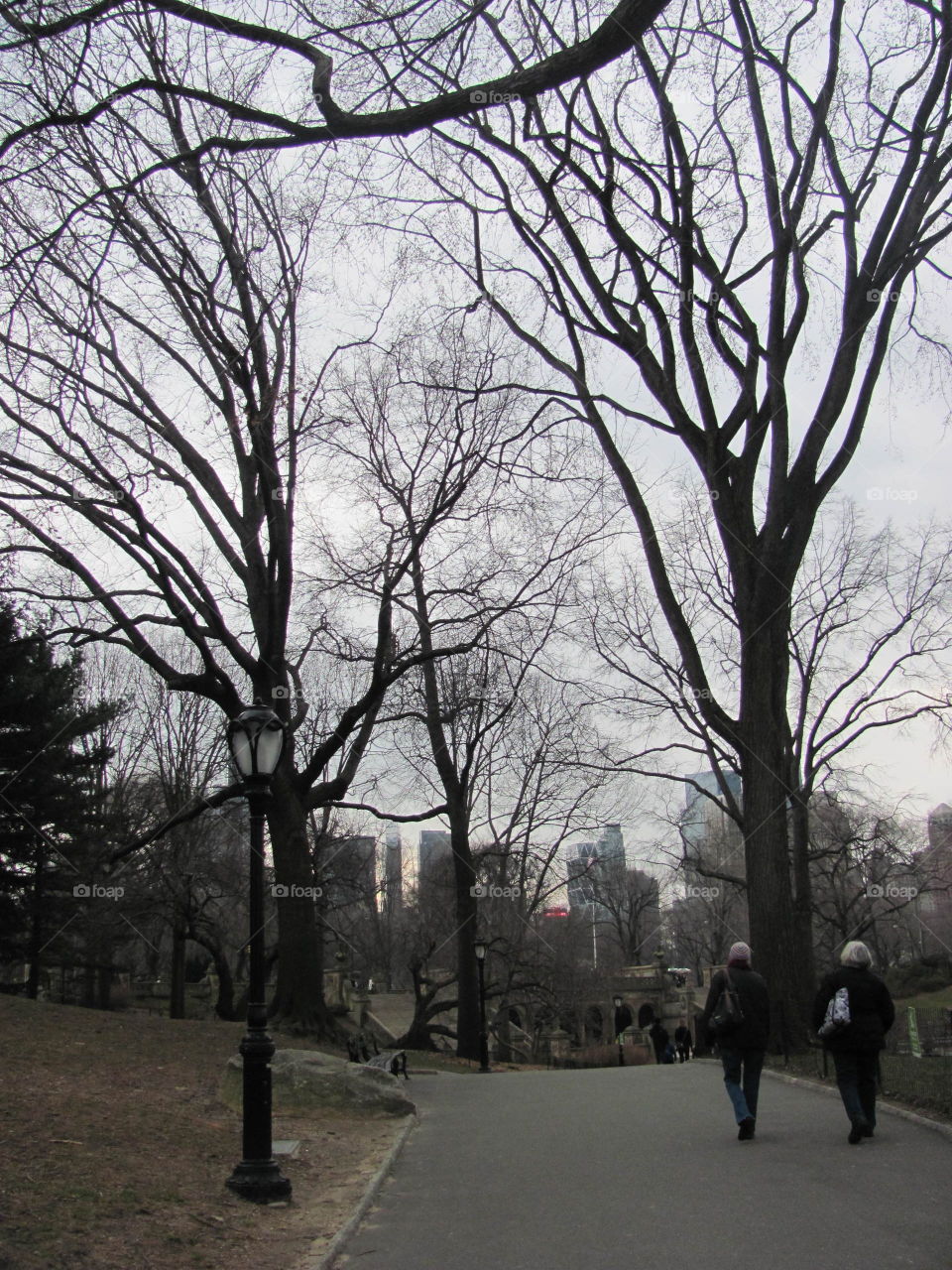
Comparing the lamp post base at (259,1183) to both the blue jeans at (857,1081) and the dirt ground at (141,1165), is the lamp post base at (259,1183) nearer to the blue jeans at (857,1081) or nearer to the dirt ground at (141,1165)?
the dirt ground at (141,1165)

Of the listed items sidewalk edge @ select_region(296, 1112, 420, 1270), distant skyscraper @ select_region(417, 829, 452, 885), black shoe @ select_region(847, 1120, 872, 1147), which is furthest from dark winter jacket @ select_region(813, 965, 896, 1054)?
distant skyscraper @ select_region(417, 829, 452, 885)

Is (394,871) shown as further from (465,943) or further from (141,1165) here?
(141,1165)

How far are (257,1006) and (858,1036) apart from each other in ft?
14.7

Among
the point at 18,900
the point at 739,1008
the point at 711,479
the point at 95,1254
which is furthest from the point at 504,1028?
the point at 95,1254

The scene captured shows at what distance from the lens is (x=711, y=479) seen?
57.6 ft

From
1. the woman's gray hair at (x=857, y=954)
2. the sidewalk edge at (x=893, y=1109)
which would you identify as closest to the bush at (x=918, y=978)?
the sidewalk edge at (x=893, y=1109)

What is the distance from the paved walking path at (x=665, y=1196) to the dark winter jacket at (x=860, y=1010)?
0.74 meters

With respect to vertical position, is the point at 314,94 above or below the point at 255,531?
below

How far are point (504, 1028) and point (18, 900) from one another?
21397mm

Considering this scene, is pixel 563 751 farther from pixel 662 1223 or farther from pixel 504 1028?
pixel 662 1223

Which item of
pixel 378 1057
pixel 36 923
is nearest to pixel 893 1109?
pixel 378 1057

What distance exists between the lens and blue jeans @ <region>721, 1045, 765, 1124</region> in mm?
9195

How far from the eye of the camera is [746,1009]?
9.35m

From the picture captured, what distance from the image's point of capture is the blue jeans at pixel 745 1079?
9195mm
